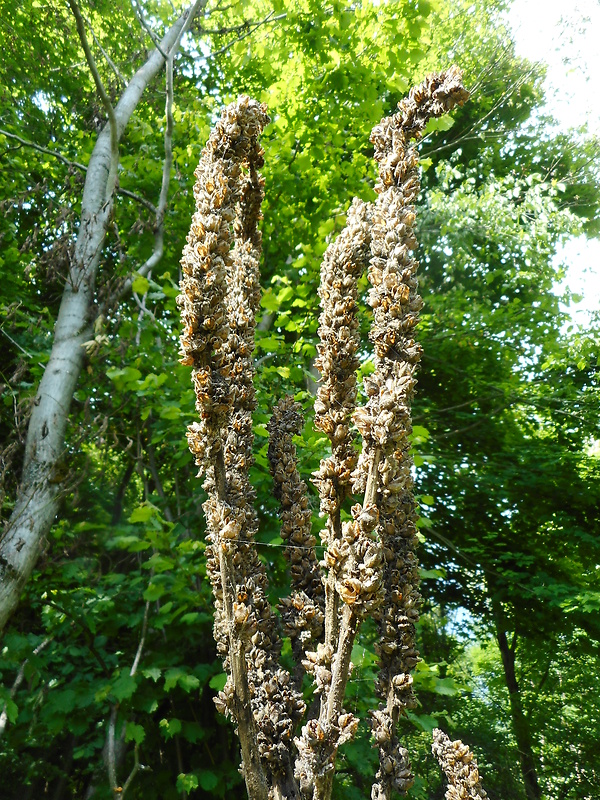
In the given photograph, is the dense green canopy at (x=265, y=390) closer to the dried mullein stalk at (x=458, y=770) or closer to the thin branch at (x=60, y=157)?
the thin branch at (x=60, y=157)

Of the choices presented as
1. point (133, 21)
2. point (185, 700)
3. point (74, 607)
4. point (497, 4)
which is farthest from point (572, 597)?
point (497, 4)

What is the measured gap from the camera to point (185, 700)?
135 inches

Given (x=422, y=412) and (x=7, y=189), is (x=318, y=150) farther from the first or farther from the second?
(x=422, y=412)

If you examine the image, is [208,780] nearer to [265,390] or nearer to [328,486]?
[265,390]

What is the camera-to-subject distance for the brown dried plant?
79 cm

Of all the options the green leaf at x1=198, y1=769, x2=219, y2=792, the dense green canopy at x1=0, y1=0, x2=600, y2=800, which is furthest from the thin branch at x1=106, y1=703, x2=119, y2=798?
the green leaf at x1=198, y1=769, x2=219, y2=792

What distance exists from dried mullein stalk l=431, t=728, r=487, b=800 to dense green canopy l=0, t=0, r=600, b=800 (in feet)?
4.64

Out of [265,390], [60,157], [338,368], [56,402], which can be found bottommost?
[338,368]

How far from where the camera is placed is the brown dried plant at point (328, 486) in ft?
2.58

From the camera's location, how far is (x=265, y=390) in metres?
3.73

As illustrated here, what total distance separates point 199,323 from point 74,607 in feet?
11.2

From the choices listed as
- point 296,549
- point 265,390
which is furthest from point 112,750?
point 296,549

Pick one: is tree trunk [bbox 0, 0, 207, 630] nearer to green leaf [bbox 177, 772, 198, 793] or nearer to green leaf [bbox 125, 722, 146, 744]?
green leaf [bbox 125, 722, 146, 744]

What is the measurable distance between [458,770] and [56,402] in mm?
3075
